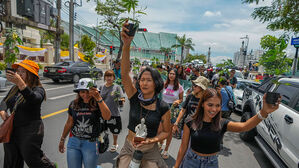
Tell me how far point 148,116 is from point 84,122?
3.07 ft

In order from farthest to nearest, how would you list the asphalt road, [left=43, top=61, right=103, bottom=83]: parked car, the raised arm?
[left=43, top=61, right=103, bottom=83]: parked car < the asphalt road < the raised arm

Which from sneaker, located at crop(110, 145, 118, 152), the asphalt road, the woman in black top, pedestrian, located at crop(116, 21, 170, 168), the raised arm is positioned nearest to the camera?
the raised arm

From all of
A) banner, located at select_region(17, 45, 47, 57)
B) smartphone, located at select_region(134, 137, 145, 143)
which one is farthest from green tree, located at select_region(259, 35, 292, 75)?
banner, located at select_region(17, 45, 47, 57)

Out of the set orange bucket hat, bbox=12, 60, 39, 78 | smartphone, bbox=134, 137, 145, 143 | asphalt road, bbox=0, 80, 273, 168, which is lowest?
asphalt road, bbox=0, 80, 273, 168

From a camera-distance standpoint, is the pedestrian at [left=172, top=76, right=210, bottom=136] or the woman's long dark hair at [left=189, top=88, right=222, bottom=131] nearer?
the woman's long dark hair at [left=189, top=88, right=222, bottom=131]

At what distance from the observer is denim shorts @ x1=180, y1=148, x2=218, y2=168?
6.08 ft

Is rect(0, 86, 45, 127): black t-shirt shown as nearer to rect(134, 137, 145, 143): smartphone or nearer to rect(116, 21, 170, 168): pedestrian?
rect(116, 21, 170, 168): pedestrian

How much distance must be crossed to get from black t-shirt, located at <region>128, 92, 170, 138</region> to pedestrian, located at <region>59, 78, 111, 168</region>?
1.58ft

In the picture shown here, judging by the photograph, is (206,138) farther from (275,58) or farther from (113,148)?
(113,148)

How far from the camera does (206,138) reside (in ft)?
6.07

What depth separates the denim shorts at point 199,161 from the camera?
185cm

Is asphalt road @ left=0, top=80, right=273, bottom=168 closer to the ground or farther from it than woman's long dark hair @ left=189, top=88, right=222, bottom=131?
closer to the ground

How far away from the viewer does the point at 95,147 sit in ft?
7.21

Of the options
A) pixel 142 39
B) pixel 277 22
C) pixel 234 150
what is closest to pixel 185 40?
pixel 277 22
